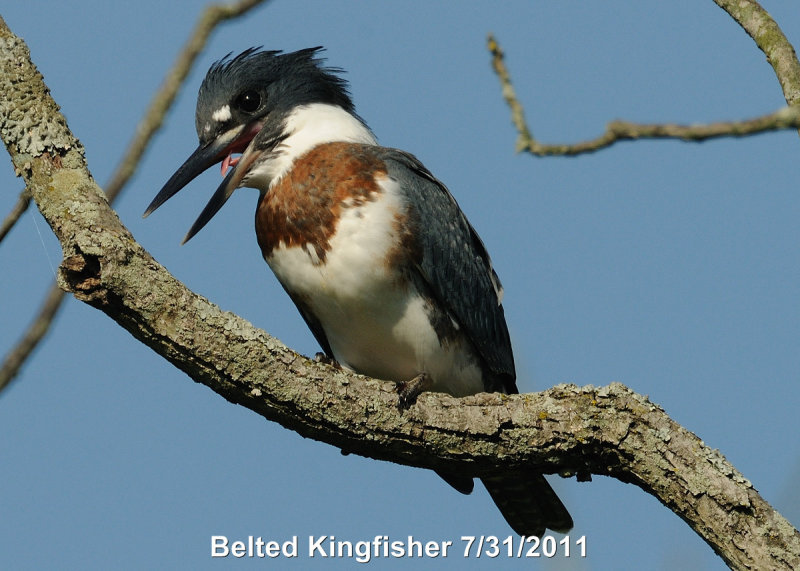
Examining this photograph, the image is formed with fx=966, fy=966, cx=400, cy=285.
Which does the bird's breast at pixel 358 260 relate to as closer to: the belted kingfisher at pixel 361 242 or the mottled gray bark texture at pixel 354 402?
the belted kingfisher at pixel 361 242

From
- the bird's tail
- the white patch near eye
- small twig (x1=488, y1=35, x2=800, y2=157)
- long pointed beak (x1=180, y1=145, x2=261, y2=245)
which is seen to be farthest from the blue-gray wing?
small twig (x1=488, y1=35, x2=800, y2=157)

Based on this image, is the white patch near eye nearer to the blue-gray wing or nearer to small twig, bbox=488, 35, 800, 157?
the blue-gray wing

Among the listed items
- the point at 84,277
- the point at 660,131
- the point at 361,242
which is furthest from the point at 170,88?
the point at 660,131

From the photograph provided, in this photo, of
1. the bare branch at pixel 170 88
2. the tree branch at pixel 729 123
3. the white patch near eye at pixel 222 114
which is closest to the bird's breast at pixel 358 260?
the white patch near eye at pixel 222 114

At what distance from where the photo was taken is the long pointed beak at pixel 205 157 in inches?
177

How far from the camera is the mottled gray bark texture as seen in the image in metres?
3.19

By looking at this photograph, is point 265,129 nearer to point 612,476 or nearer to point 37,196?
point 37,196

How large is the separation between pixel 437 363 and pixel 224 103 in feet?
5.45

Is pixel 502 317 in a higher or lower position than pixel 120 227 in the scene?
higher

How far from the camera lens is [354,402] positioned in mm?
3588

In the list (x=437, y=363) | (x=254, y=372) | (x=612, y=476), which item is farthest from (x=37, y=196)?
(x=612, y=476)

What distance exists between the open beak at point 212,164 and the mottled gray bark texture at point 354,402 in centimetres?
114

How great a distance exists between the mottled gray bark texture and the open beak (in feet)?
3.73

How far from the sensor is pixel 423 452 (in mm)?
3713
